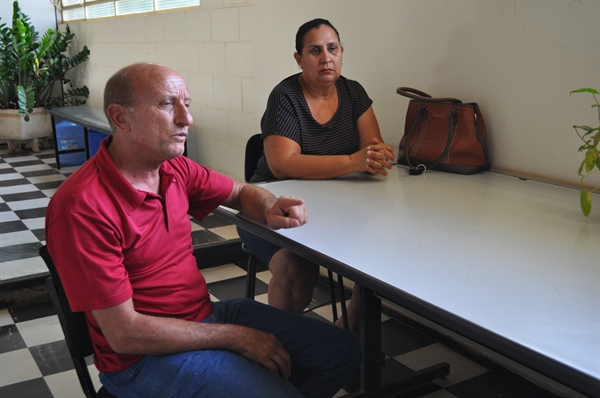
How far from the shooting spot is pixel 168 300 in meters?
1.55

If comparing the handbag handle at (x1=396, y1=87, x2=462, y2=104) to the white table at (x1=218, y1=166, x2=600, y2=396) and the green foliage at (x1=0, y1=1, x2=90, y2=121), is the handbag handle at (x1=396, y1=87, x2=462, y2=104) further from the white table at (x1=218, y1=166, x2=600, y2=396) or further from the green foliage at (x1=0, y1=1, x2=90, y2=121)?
the green foliage at (x1=0, y1=1, x2=90, y2=121)

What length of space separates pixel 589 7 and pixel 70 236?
175 cm

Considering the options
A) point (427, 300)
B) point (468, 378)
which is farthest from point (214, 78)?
point (427, 300)

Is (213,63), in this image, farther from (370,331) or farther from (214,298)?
(370,331)

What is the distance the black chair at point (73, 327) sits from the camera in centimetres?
143

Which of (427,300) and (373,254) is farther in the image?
(373,254)

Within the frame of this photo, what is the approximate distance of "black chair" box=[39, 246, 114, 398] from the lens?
1.43 metres

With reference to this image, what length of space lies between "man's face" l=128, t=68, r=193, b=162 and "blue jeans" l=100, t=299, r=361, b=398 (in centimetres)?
47

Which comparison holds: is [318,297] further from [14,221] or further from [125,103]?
[14,221]

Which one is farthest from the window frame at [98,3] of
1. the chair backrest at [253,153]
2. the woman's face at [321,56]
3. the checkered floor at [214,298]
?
the woman's face at [321,56]

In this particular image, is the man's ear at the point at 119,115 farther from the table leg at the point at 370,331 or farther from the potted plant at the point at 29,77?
the potted plant at the point at 29,77

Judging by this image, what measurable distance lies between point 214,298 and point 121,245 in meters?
1.82

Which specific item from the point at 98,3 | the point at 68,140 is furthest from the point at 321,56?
the point at 98,3

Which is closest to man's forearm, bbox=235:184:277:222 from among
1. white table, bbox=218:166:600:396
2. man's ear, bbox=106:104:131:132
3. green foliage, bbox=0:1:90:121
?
white table, bbox=218:166:600:396
